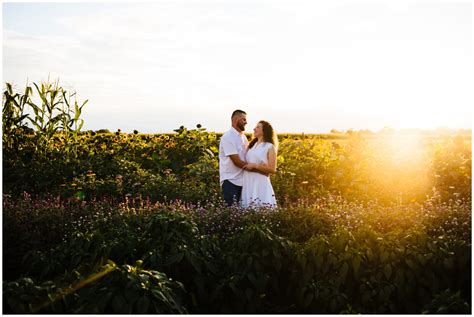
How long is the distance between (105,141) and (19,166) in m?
1.84

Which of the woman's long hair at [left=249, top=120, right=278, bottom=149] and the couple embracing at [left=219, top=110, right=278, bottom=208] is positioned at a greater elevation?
the woman's long hair at [left=249, top=120, right=278, bottom=149]

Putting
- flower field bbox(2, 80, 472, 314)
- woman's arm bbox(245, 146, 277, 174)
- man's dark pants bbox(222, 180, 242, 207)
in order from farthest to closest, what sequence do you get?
man's dark pants bbox(222, 180, 242, 207), woman's arm bbox(245, 146, 277, 174), flower field bbox(2, 80, 472, 314)

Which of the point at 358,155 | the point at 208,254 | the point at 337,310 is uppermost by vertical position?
the point at 358,155

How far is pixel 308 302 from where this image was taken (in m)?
4.18

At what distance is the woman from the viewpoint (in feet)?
23.4

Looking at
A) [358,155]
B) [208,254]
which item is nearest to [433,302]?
[208,254]

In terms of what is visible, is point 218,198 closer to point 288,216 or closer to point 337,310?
point 288,216

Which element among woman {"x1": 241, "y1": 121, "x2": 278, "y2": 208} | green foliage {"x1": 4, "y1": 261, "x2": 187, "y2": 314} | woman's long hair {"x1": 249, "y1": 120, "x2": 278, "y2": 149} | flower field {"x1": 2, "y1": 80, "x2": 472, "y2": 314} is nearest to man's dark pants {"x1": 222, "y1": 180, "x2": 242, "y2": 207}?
woman {"x1": 241, "y1": 121, "x2": 278, "y2": 208}

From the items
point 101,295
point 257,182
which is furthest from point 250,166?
point 101,295

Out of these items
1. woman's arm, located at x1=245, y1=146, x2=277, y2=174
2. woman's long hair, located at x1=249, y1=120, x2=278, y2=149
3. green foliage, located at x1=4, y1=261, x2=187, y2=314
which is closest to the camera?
green foliage, located at x1=4, y1=261, x2=187, y2=314

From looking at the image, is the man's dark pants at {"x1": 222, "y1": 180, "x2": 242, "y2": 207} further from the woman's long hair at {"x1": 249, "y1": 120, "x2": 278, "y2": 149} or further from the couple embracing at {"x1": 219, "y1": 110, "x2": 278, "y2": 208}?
the woman's long hair at {"x1": 249, "y1": 120, "x2": 278, "y2": 149}

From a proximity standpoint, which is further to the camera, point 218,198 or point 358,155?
point 358,155

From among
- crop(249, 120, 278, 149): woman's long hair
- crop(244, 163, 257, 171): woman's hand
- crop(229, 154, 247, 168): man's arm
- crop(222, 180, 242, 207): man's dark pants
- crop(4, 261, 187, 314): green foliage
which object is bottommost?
crop(4, 261, 187, 314): green foliage

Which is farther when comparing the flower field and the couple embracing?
the couple embracing
